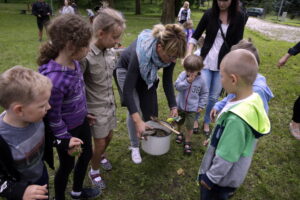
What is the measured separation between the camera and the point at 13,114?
1.30 m

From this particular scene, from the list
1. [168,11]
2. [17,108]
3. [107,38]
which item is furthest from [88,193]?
[168,11]

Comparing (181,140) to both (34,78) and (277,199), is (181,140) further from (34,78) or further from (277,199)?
(34,78)

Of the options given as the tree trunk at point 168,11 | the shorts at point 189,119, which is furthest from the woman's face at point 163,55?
the tree trunk at point 168,11

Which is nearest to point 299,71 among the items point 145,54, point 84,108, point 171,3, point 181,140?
point 181,140

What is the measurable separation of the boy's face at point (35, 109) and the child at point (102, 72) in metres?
0.58

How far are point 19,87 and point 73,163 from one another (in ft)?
2.81

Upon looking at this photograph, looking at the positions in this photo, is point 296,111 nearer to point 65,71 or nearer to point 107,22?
point 107,22

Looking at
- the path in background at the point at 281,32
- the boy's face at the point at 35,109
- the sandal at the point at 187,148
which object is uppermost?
the boy's face at the point at 35,109

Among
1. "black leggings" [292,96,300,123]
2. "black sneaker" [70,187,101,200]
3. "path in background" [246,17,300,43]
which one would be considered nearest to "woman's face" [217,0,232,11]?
"black leggings" [292,96,300,123]

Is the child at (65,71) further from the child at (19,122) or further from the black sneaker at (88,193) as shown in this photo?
the black sneaker at (88,193)

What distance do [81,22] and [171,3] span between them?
45.5ft

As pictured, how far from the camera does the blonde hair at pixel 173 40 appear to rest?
1.92 metres

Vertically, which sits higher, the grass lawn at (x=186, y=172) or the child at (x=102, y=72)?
the child at (x=102, y=72)

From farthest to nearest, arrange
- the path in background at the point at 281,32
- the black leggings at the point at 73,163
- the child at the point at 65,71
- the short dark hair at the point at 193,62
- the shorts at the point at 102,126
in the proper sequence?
1. the path in background at the point at 281,32
2. the short dark hair at the point at 193,62
3. the shorts at the point at 102,126
4. the black leggings at the point at 73,163
5. the child at the point at 65,71
